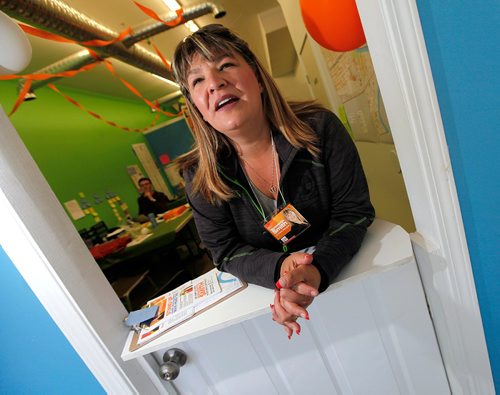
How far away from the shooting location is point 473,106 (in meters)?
0.52

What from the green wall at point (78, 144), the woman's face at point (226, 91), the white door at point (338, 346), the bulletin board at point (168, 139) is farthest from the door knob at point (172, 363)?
the bulletin board at point (168, 139)

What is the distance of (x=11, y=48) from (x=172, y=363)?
1.01m

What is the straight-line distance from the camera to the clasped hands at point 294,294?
1.82 feet

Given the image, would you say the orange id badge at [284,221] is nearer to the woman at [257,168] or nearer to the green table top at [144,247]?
the woman at [257,168]

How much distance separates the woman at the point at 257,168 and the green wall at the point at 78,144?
3.60 meters

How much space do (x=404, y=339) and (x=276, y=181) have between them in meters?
0.61

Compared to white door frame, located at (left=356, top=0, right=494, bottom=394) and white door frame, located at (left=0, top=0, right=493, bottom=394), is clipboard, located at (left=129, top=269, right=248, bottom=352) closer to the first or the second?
white door frame, located at (left=0, top=0, right=493, bottom=394)

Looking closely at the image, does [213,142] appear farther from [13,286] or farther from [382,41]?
[13,286]

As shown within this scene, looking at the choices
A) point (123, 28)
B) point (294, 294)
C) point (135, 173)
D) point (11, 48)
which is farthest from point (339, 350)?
point (135, 173)

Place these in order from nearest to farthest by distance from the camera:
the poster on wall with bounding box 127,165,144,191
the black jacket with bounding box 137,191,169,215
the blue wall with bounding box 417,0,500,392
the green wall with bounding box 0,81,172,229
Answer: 1. the blue wall with bounding box 417,0,500,392
2. the green wall with bounding box 0,81,172,229
3. the black jacket with bounding box 137,191,169,215
4. the poster on wall with bounding box 127,165,144,191

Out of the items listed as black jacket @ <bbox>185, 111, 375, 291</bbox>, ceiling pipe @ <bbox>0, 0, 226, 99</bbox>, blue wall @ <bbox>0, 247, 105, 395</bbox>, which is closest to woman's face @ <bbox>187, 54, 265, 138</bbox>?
black jacket @ <bbox>185, 111, 375, 291</bbox>

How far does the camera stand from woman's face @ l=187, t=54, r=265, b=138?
0.73m

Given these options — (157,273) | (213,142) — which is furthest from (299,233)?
(157,273)

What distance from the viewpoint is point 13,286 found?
71cm
